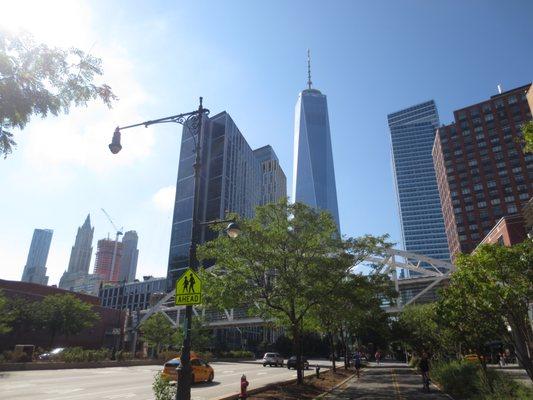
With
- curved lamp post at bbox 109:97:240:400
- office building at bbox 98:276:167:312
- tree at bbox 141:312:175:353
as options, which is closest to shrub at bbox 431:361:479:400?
curved lamp post at bbox 109:97:240:400

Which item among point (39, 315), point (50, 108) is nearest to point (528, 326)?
point (50, 108)

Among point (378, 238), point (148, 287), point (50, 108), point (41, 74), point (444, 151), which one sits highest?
point (444, 151)

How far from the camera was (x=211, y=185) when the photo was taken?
508 feet

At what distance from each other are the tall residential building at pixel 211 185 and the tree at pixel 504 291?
434 ft

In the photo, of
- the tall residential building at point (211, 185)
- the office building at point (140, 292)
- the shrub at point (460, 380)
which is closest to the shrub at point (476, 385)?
the shrub at point (460, 380)

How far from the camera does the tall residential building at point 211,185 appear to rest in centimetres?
14962

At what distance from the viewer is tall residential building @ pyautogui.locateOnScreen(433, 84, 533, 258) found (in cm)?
12344

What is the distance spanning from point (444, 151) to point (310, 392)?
13395 centimetres

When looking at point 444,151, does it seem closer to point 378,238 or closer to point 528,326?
point 378,238

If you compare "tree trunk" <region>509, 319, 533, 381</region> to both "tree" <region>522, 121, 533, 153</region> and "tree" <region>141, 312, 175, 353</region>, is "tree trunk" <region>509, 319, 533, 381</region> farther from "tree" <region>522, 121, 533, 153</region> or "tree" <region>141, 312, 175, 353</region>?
"tree" <region>141, 312, 175, 353</region>

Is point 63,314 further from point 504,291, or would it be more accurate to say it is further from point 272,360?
point 504,291

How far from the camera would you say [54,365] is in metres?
34.8

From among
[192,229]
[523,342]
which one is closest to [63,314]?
[192,229]

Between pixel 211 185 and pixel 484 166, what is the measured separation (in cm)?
9246
